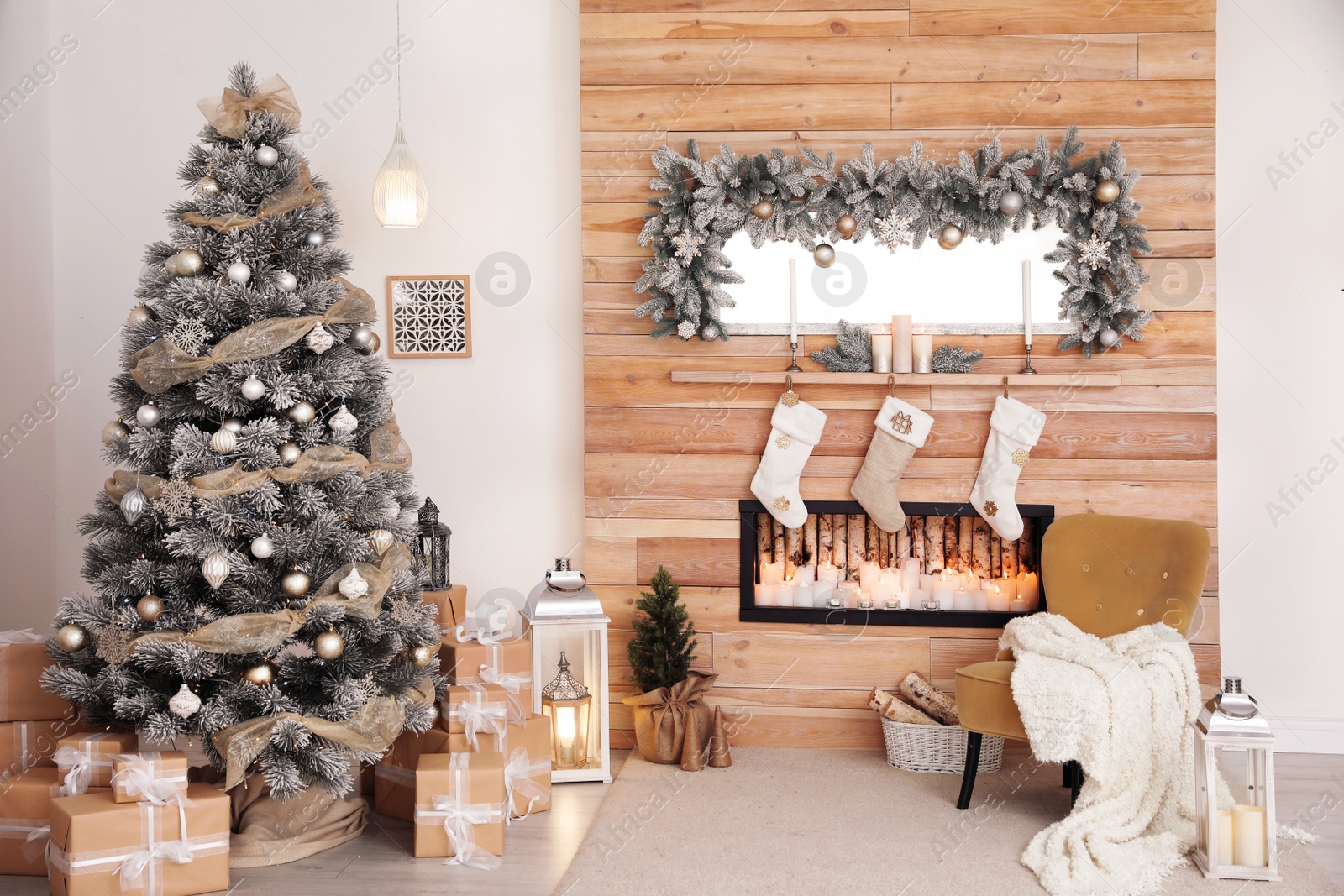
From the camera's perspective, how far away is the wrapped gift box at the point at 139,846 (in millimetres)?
2234

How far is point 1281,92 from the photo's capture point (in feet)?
11.5

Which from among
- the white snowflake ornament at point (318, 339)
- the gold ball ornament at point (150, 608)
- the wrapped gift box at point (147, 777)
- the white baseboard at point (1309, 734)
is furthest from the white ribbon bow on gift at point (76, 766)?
the white baseboard at point (1309, 734)

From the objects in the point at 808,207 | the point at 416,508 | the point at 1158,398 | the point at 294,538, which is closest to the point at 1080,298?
the point at 1158,398

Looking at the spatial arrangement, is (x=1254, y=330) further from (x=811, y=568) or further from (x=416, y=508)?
(x=416, y=508)

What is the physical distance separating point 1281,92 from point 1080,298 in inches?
43.1

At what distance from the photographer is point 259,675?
2441 mm

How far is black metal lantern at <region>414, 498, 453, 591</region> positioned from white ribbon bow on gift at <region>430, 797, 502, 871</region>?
0.75 meters

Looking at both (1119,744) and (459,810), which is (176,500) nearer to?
(459,810)

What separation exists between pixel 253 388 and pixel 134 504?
41 cm

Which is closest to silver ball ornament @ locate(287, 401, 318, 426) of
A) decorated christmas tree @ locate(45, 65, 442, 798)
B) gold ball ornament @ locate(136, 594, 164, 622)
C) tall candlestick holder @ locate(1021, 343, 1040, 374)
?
decorated christmas tree @ locate(45, 65, 442, 798)

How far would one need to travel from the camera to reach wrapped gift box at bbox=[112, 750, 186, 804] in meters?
2.29

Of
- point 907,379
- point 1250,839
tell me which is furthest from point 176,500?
point 1250,839

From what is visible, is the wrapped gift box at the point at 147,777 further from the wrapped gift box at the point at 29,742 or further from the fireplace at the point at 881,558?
the fireplace at the point at 881,558

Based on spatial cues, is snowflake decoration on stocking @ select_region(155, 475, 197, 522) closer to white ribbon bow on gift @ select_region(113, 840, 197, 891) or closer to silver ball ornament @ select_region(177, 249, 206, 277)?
silver ball ornament @ select_region(177, 249, 206, 277)
